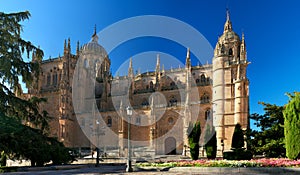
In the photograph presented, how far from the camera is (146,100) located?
44.5m

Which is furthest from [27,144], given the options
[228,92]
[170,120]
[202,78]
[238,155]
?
[202,78]

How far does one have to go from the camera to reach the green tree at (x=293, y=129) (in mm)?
14031

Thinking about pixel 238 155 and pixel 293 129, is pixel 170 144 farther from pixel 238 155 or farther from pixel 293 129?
pixel 293 129

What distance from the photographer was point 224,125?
3531 cm

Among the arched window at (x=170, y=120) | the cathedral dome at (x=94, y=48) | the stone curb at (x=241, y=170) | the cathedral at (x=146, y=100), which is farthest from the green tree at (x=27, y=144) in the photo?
the cathedral dome at (x=94, y=48)

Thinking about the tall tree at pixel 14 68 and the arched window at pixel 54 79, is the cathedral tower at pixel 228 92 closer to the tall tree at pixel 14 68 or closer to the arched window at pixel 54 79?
the tall tree at pixel 14 68

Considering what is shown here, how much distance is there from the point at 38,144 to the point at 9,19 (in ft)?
26.1

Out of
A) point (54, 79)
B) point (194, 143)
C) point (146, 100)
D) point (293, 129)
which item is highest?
point (54, 79)

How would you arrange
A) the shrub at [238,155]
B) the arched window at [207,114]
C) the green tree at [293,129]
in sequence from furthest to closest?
1. the arched window at [207,114]
2. the shrub at [238,155]
3. the green tree at [293,129]

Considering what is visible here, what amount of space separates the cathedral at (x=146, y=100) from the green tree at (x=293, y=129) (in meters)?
16.9

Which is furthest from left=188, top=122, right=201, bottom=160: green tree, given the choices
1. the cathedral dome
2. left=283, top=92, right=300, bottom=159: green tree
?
the cathedral dome

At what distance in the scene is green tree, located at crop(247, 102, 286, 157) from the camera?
17.8 meters

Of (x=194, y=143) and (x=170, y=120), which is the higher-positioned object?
(x=170, y=120)

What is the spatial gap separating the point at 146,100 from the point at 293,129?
31.2 m
